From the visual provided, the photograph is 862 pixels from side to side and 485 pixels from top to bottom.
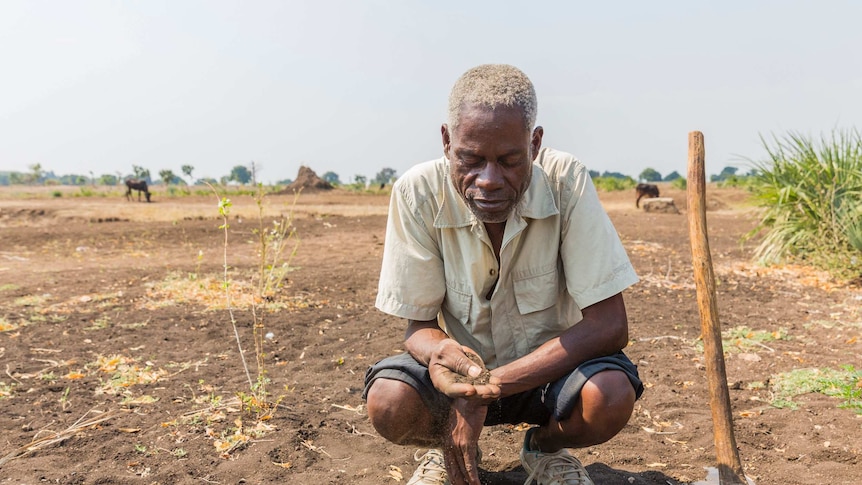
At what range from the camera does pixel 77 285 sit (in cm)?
668

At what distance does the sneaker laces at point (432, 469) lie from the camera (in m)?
2.53

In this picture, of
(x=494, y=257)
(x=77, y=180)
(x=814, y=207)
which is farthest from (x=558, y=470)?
(x=77, y=180)

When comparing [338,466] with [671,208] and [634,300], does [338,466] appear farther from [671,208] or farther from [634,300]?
[671,208]

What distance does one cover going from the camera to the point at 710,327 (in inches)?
106

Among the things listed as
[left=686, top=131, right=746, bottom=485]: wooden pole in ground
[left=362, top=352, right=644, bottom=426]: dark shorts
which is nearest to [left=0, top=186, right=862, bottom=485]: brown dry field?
[left=686, top=131, right=746, bottom=485]: wooden pole in ground

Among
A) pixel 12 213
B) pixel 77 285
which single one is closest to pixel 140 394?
pixel 77 285

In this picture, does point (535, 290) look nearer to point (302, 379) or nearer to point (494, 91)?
point (494, 91)

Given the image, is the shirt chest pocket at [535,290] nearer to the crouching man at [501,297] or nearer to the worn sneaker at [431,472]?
the crouching man at [501,297]

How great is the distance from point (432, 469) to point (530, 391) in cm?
49

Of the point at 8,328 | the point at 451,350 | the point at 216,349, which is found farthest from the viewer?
the point at 8,328

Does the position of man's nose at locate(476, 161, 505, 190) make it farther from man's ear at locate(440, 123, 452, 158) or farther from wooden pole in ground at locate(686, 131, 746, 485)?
wooden pole in ground at locate(686, 131, 746, 485)

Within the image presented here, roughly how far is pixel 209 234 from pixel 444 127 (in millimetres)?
9812

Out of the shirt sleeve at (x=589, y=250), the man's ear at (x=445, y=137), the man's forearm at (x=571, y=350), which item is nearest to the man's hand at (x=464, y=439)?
the man's forearm at (x=571, y=350)

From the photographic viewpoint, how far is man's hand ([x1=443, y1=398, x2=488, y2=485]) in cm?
215
